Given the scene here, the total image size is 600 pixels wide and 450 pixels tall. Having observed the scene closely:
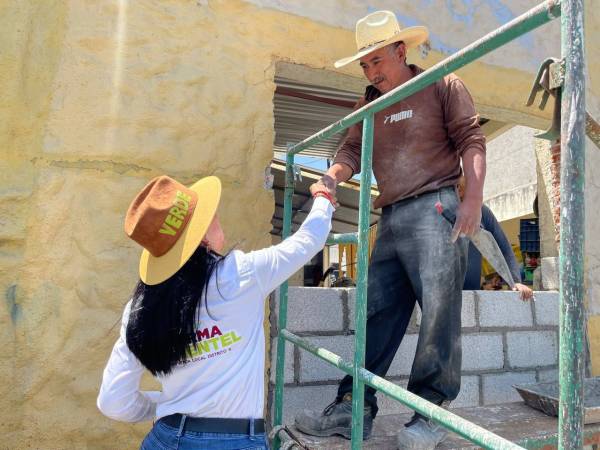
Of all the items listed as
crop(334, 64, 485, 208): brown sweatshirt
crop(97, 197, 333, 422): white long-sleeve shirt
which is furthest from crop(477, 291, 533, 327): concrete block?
crop(97, 197, 333, 422): white long-sleeve shirt

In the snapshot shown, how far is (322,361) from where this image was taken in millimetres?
2879

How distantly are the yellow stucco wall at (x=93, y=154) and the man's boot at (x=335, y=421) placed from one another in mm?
849

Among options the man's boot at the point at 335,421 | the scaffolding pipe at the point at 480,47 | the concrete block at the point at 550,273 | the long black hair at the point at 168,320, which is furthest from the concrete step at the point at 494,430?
the concrete block at the point at 550,273

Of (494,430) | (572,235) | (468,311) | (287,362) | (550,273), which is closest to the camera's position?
(572,235)

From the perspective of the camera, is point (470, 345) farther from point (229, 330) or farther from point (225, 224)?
point (229, 330)

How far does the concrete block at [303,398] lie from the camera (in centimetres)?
278

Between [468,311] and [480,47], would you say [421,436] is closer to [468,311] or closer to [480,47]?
[480,47]

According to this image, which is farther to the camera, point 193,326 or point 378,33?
point 378,33

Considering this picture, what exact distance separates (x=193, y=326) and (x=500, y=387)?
100 inches

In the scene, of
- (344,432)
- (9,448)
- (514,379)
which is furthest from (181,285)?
(514,379)

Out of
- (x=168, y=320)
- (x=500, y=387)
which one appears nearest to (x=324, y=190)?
(x=168, y=320)

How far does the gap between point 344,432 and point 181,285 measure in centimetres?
105

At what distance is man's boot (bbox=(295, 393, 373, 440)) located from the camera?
2172mm

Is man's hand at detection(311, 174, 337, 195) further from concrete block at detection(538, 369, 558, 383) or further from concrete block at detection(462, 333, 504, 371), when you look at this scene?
concrete block at detection(538, 369, 558, 383)
